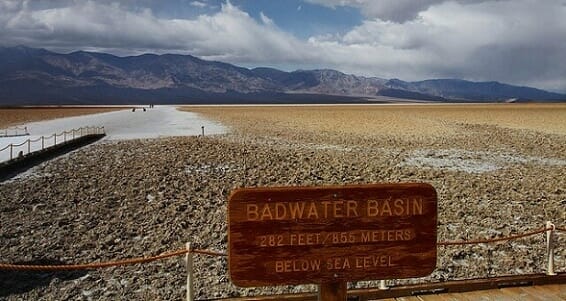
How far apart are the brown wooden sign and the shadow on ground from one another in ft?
21.2

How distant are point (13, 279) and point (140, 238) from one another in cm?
289

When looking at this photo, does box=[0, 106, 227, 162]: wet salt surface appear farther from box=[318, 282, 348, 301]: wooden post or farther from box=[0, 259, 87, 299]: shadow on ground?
box=[318, 282, 348, 301]: wooden post

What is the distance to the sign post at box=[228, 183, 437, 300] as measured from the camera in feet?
14.0

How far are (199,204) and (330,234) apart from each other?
1048 centimetres

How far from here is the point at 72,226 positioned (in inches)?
486

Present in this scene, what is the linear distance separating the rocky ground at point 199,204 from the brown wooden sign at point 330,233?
4645 mm

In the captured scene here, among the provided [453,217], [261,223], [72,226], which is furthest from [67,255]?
[453,217]

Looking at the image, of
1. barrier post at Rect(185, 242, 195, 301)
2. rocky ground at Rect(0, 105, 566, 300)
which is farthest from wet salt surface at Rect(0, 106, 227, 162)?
barrier post at Rect(185, 242, 195, 301)

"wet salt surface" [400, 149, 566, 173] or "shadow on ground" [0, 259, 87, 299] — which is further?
"wet salt surface" [400, 149, 566, 173]

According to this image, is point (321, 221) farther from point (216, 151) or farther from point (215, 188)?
point (216, 151)

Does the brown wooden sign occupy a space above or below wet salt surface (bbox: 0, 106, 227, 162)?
above

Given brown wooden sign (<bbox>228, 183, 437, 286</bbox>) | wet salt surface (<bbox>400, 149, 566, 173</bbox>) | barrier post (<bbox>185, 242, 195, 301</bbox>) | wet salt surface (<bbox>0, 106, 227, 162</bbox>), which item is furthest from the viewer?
wet salt surface (<bbox>0, 106, 227, 162</bbox>)

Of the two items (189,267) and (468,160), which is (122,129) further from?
(189,267)

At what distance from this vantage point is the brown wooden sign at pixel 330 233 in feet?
14.0
